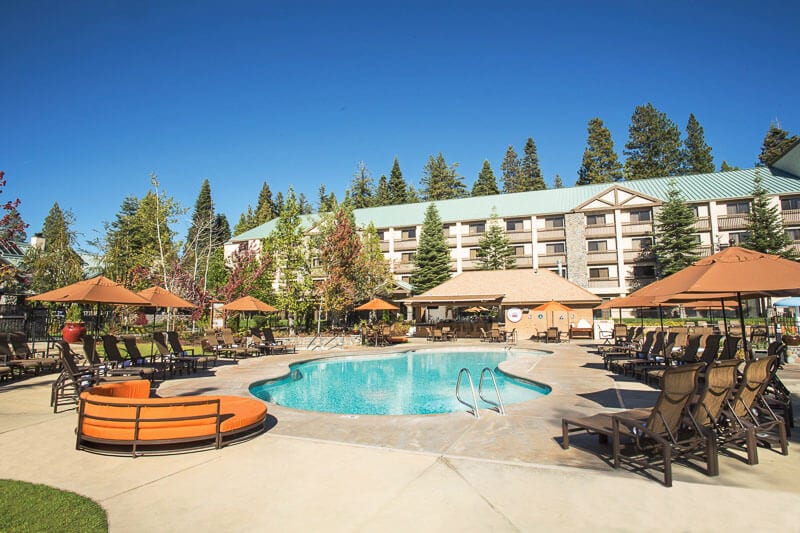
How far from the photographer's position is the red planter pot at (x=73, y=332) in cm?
1973

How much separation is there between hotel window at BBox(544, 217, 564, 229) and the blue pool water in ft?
98.7

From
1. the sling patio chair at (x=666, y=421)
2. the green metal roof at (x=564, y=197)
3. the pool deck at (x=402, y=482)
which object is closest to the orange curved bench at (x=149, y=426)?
the pool deck at (x=402, y=482)

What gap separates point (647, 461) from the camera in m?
5.00

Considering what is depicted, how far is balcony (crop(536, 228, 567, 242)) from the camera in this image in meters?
46.8

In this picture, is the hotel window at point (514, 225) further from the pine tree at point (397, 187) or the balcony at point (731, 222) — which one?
the pine tree at point (397, 187)

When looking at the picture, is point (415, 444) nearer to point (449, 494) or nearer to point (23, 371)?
point (449, 494)

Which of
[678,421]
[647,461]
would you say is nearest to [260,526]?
[647,461]

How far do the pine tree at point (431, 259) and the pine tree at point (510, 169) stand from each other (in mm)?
31701

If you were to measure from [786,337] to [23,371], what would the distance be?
25.9 metres

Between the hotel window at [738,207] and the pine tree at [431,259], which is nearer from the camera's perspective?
the hotel window at [738,207]

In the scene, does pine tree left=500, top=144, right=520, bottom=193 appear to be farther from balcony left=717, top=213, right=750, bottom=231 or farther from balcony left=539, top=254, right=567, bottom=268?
balcony left=717, top=213, right=750, bottom=231

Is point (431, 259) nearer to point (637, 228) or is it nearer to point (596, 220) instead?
point (596, 220)

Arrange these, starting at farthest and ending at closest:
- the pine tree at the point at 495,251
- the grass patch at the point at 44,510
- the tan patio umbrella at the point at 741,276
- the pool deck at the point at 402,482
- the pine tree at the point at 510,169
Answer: the pine tree at the point at 510,169 < the pine tree at the point at 495,251 < the tan patio umbrella at the point at 741,276 < the pool deck at the point at 402,482 < the grass patch at the point at 44,510

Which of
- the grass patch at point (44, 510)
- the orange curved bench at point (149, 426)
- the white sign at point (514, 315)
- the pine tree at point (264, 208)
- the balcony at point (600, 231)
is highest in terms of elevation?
the pine tree at point (264, 208)
